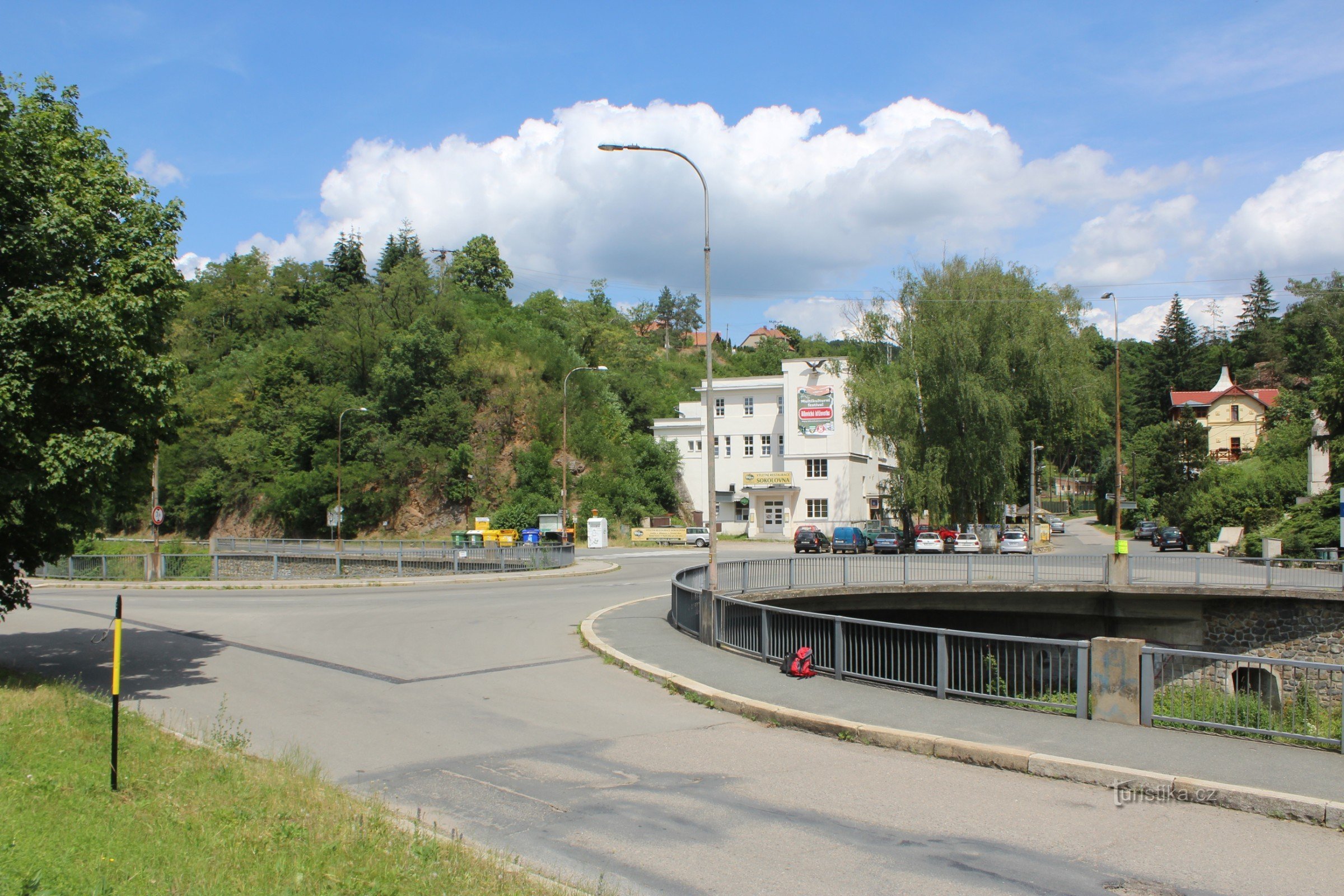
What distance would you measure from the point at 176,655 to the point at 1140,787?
1500 cm

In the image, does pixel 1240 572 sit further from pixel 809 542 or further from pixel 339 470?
pixel 339 470

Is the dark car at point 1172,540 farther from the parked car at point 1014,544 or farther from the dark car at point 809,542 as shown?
the dark car at point 809,542

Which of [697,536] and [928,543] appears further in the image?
[697,536]

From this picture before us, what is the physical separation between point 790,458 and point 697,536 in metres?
10.5

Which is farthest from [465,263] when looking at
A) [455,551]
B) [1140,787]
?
[1140,787]

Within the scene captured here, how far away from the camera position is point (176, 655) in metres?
15.4

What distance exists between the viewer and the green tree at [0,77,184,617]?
11.0m

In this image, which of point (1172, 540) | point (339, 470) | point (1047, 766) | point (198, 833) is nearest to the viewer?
point (198, 833)

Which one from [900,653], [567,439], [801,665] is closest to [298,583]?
[801,665]

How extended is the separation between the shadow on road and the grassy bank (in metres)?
4.82

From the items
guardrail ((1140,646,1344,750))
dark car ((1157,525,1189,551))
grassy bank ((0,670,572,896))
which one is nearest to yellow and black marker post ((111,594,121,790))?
grassy bank ((0,670,572,896))

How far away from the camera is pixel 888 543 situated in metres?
47.5

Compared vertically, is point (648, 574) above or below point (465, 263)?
below

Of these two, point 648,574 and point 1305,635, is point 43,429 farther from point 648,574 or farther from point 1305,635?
point 1305,635
